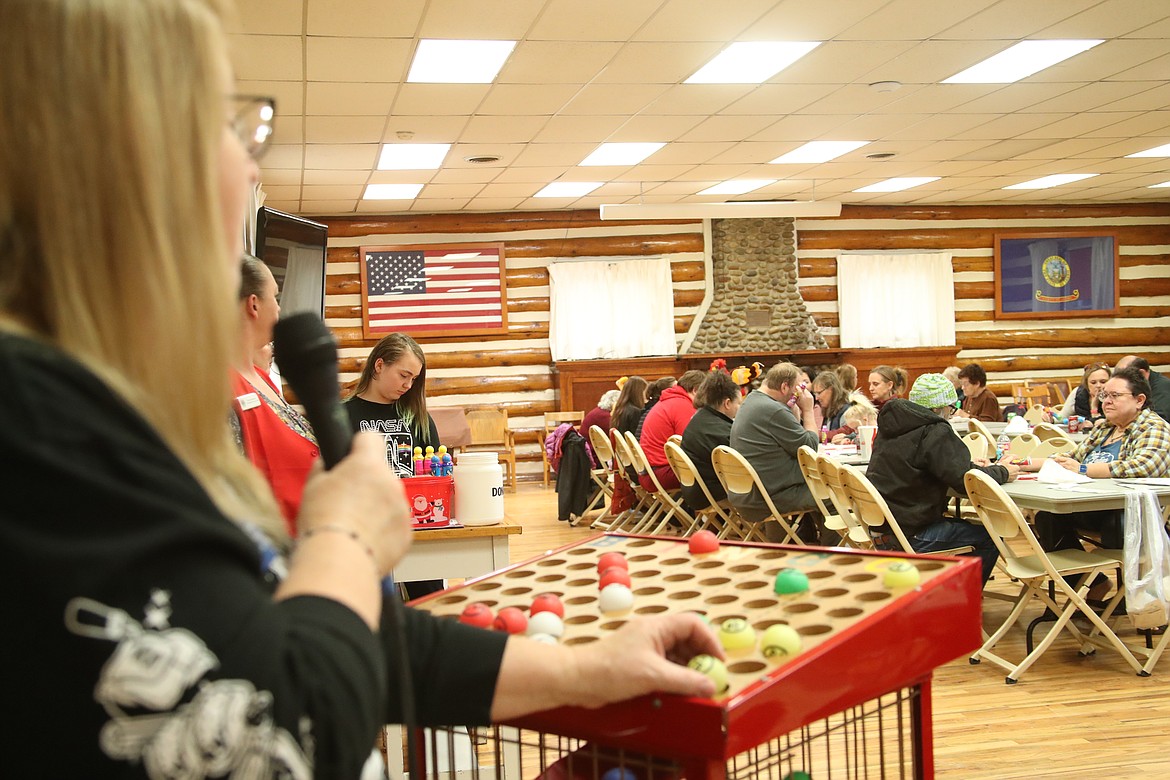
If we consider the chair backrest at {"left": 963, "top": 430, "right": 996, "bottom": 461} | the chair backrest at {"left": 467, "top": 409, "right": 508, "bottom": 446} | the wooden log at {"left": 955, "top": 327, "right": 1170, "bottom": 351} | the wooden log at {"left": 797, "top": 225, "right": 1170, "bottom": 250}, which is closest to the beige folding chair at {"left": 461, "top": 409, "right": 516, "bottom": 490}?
the chair backrest at {"left": 467, "top": 409, "right": 508, "bottom": 446}

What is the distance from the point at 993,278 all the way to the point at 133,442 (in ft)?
49.0

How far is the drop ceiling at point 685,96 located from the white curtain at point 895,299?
88.1 inches

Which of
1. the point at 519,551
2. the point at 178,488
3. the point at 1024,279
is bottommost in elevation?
the point at 519,551

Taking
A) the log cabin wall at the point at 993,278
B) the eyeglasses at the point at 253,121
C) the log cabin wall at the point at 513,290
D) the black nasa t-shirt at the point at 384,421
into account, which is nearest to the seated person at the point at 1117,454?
the black nasa t-shirt at the point at 384,421

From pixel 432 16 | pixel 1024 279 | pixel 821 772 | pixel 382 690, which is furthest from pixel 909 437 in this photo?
pixel 1024 279

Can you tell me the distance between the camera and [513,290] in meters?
13.0

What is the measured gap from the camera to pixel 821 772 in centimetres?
334

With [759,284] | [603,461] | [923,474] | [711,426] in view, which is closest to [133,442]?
[923,474]

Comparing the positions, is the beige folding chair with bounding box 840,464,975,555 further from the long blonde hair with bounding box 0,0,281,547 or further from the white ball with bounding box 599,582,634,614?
the long blonde hair with bounding box 0,0,281,547

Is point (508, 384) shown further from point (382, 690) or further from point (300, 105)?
point (382, 690)

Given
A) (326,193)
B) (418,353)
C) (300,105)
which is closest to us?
(418,353)

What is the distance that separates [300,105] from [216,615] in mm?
7119

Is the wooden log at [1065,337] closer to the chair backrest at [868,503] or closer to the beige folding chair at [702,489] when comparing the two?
the beige folding chair at [702,489]

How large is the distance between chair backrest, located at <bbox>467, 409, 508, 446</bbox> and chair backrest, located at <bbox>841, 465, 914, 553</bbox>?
25.9 feet
